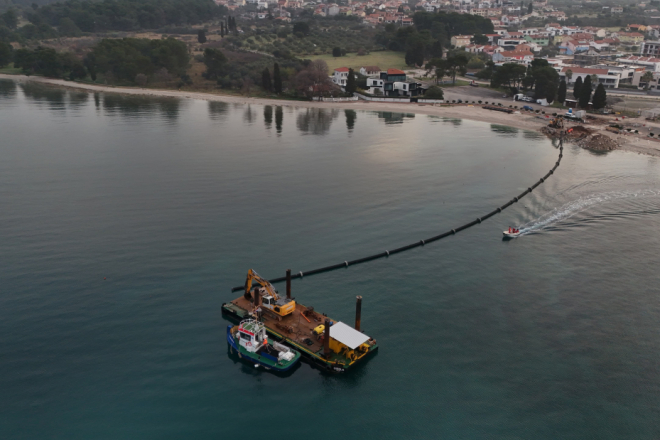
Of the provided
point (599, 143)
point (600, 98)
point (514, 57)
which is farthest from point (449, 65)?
point (599, 143)

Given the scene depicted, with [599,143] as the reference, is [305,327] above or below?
below

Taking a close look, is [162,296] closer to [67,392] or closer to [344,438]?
[67,392]

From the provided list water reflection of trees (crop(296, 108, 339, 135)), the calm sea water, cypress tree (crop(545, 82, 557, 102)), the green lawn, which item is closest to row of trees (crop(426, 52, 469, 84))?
the green lawn

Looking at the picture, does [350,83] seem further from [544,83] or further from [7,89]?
[7,89]

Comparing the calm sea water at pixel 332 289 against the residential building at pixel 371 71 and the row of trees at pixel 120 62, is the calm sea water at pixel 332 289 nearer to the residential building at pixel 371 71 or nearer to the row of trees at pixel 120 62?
the residential building at pixel 371 71

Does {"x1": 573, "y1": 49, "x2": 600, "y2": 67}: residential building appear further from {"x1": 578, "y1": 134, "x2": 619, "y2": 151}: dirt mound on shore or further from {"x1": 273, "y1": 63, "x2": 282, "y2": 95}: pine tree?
{"x1": 273, "y1": 63, "x2": 282, "y2": 95}: pine tree

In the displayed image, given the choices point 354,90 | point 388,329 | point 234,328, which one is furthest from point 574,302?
point 354,90
